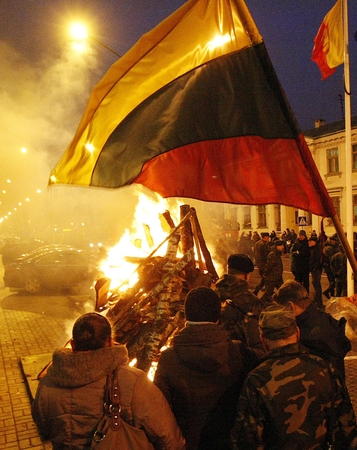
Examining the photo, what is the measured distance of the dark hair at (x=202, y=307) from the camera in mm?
2592

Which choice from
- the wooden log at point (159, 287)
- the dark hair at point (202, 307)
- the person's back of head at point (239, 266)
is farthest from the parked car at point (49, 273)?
the dark hair at point (202, 307)

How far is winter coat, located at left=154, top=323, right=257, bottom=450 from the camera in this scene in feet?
8.13

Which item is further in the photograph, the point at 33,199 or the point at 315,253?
the point at 33,199

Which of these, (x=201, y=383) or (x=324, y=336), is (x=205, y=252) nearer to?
(x=324, y=336)

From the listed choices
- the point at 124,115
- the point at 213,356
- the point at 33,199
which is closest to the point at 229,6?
the point at 124,115

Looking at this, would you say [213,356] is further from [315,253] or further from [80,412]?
[315,253]

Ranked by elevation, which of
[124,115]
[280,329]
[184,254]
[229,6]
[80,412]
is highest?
[229,6]

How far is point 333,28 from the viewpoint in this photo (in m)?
A: 8.65

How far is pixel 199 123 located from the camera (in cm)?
396

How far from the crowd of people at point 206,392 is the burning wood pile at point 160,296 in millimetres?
1948

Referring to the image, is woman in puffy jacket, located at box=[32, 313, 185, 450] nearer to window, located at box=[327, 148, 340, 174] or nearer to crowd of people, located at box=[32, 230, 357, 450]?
crowd of people, located at box=[32, 230, 357, 450]

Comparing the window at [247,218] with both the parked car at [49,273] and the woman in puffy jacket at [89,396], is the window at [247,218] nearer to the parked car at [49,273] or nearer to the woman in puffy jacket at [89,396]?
the parked car at [49,273]

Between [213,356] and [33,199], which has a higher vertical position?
[33,199]

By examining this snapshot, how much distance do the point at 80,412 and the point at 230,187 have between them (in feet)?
8.40
